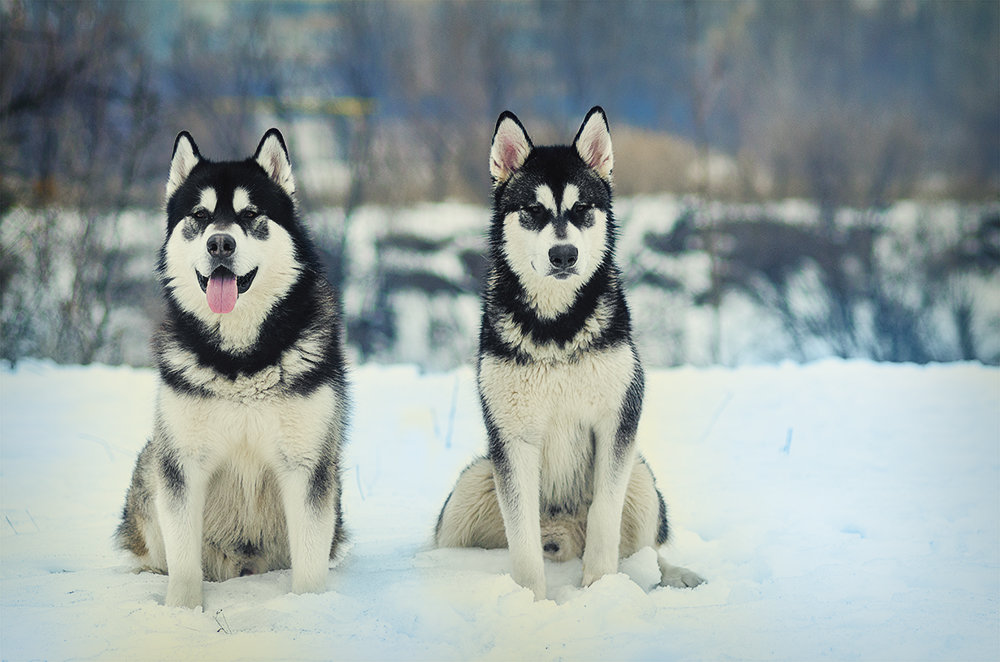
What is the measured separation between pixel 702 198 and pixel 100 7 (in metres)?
8.89

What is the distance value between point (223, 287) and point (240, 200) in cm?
35

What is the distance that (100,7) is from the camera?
35.7ft

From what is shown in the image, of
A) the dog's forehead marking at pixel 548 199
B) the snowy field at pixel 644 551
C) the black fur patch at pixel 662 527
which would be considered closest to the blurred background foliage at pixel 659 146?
the snowy field at pixel 644 551

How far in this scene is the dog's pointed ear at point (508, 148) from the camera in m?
3.65

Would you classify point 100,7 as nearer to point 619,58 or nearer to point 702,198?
point 619,58

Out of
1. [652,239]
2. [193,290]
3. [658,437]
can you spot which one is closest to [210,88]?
[652,239]

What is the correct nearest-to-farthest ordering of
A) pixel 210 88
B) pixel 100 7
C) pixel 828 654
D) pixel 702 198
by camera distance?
1. pixel 828 654
2. pixel 100 7
3. pixel 210 88
4. pixel 702 198

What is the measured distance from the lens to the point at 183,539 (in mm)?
3305

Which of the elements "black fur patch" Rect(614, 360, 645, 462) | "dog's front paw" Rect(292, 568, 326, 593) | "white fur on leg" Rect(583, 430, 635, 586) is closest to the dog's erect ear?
"black fur patch" Rect(614, 360, 645, 462)

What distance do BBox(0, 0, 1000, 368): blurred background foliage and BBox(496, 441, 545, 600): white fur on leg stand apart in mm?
8398

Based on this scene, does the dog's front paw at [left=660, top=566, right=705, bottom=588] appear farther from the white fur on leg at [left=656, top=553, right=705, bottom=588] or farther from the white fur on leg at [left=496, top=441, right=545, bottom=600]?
the white fur on leg at [left=496, top=441, right=545, bottom=600]

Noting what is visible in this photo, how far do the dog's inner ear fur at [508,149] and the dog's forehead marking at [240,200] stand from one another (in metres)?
1.02

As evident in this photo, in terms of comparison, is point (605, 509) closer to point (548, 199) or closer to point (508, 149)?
point (548, 199)

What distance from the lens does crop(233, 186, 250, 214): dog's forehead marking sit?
132 inches
